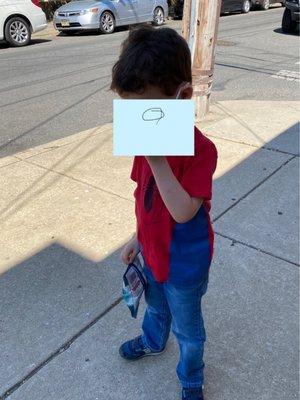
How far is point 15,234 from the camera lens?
2.88 meters

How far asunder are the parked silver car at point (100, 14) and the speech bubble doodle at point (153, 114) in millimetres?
11940

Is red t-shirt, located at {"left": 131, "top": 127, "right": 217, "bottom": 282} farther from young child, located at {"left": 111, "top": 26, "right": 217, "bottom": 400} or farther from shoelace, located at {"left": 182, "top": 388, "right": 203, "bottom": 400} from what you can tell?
shoelace, located at {"left": 182, "top": 388, "right": 203, "bottom": 400}

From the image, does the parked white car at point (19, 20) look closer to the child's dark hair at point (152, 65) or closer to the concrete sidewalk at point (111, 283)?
the concrete sidewalk at point (111, 283)

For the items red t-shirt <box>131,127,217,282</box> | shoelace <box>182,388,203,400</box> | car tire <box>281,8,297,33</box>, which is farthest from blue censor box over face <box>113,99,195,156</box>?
car tire <box>281,8,297,33</box>

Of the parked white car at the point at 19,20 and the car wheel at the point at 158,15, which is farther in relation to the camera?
the car wheel at the point at 158,15

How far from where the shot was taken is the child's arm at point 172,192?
112cm

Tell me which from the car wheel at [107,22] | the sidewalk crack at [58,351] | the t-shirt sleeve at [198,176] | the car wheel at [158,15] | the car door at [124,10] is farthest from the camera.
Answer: the car wheel at [158,15]

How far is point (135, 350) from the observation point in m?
1.93

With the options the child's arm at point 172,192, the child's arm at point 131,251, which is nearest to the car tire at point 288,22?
the child's arm at point 131,251

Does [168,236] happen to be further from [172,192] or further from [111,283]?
[111,283]

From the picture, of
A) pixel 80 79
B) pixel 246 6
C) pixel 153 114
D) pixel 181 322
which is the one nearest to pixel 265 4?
pixel 246 6

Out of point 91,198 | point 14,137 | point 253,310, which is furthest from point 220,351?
point 14,137

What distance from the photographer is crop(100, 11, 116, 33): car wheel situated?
501 inches

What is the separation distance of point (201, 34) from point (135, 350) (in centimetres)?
382
